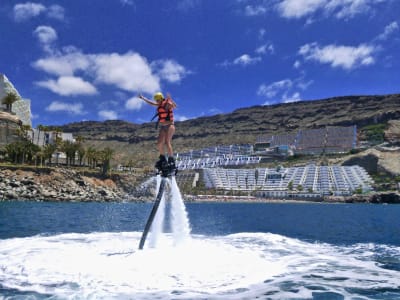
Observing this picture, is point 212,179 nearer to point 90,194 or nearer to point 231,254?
point 90,194

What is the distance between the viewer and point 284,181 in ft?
595

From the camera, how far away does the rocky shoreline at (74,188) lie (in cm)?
9888

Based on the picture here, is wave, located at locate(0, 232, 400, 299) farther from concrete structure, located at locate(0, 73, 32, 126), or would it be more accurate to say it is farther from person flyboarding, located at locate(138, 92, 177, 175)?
concrete structure, located at locate(0, 73, 32, 126)

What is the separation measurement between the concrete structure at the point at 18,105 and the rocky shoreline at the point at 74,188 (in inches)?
1493

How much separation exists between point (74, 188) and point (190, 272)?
10660 centimetres

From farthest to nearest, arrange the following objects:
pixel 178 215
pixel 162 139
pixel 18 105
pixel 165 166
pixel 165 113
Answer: pixel 18 105
pixel 178 215
pixel 165 166
pixel 162 139
pixel 165 113

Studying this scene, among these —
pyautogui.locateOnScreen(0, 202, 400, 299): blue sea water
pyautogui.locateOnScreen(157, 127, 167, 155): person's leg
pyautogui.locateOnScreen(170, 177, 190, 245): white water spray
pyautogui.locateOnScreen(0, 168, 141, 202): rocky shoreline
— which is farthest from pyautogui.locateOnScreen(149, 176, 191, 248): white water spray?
pyautogui.locateOnScreen(0, 168, 141, 202): rocky shoreline

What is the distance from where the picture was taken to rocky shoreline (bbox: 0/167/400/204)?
98875 millimetres

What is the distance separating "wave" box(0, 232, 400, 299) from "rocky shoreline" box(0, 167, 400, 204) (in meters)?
→ 64.7

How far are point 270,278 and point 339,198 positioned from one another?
477ft

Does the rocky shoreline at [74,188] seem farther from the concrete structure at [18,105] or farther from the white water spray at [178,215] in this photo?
the white water spray at [178,215]

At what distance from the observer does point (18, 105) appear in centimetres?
14588

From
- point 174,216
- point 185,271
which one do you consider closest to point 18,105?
point 174,216

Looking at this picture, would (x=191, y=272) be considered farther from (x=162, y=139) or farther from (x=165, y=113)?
(x=165, y=113)
